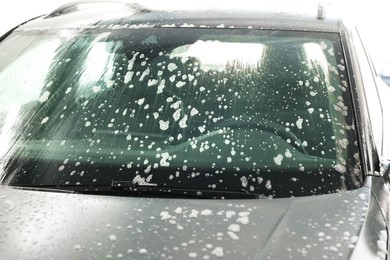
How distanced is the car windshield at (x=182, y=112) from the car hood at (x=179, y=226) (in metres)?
0.10

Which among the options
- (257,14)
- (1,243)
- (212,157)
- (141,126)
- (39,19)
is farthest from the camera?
(39,19)

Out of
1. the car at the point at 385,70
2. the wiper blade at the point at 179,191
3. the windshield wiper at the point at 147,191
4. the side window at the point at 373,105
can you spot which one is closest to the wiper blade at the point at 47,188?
the windshield wiper at the point at 147,191

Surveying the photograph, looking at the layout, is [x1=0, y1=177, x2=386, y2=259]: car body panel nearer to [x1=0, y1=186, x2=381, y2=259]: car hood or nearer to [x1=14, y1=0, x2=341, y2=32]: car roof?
[x1=0, y1=186, x2=381, y2=259]: car hood

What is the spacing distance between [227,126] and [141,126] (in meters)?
0.29

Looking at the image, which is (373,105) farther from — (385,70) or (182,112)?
(385,70)

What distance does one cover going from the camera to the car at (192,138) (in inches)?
58.3

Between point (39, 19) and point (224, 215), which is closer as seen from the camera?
point (224, 215)

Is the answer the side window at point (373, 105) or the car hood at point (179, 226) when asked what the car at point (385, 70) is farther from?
the car hood at point (179, 226)

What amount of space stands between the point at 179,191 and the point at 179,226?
0.74 ft

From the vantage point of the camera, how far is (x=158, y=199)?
5.54 feet

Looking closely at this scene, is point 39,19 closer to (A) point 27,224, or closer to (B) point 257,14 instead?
(B) point 257,14

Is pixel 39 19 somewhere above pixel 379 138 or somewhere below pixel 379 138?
above

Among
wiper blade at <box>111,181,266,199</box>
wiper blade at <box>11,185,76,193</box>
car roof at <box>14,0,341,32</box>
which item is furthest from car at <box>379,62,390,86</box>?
wiper blade at <box>11,185,76,193</box>

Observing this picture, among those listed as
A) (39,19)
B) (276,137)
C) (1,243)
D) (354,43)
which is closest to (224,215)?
(276,137)
